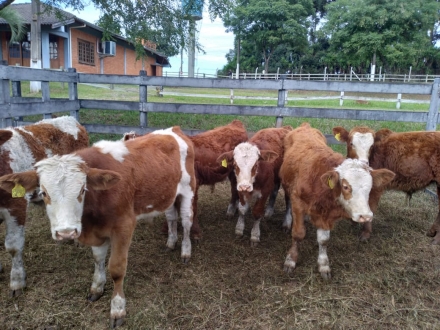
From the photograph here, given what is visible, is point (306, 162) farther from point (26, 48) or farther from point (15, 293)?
point (26, 48)

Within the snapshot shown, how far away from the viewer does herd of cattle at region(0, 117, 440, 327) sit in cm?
258

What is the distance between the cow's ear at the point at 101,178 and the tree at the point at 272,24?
126 feet

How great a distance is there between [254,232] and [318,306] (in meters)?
1.39

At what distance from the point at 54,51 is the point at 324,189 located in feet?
87.9

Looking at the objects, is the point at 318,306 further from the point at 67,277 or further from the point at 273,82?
the point at 273,82

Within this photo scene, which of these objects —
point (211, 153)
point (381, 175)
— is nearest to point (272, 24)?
point (211, 153)

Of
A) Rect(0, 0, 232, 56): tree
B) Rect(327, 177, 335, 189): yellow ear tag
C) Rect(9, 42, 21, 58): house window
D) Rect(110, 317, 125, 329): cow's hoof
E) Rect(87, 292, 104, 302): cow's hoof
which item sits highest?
Rect(9, 42, 21, 58): house window

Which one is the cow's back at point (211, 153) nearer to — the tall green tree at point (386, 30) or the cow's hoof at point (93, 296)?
the cow's hoof at point (93, 296)

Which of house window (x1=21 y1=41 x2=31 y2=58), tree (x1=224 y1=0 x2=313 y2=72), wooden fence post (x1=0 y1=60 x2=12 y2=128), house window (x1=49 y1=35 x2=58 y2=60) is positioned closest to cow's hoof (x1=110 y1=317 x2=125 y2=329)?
wooden fence post (x1=0 y1=60 x2=12 y2=128)

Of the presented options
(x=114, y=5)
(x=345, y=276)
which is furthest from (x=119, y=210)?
(x=114, y=5)

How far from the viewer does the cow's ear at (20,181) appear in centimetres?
250

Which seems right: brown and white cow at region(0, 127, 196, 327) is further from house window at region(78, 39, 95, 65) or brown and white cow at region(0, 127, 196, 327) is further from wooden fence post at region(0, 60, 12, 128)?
house window at region(78, 39, 95, 65)

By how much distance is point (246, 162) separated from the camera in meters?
4.27

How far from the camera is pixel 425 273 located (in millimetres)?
3791
